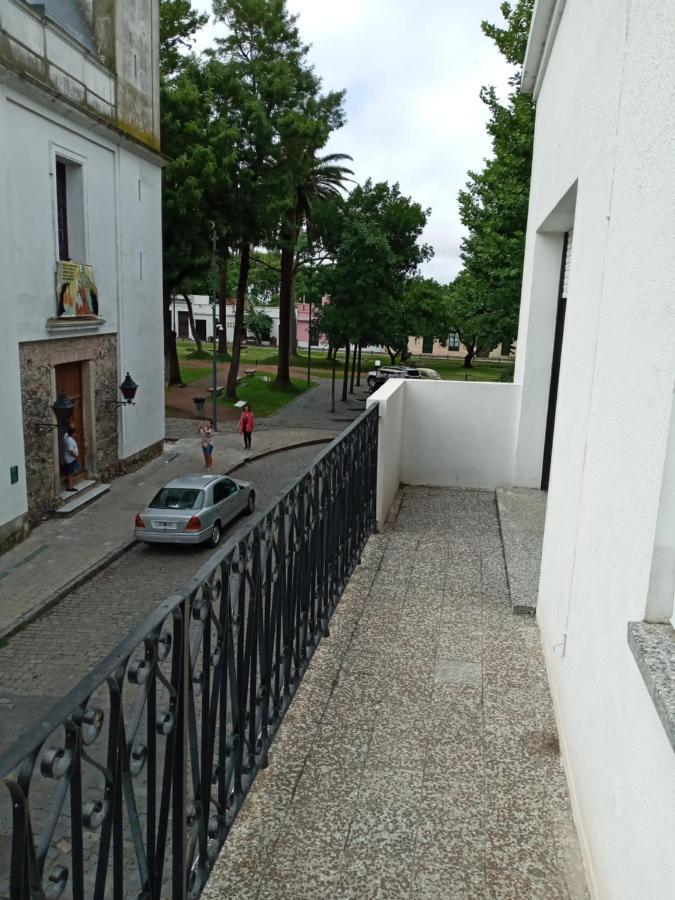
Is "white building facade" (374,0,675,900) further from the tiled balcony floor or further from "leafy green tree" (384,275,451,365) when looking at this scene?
"leafy green tree" (384,275,451,365)

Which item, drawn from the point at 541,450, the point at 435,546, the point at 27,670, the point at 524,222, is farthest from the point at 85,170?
the point at 435,546

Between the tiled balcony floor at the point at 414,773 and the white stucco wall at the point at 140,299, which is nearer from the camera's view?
the tiled balcony floor at the point at 414,773

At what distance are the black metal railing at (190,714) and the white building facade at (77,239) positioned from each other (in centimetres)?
1099

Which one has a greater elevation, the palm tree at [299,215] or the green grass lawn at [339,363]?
the palm tree at [299,215]

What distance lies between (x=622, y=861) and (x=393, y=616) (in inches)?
119

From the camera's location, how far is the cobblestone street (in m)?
9.08

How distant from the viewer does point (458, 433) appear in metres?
9.80

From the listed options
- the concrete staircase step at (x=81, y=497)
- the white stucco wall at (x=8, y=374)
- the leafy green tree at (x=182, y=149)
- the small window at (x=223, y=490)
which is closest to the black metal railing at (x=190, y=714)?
the white stucco wall at (x=8, y=374)

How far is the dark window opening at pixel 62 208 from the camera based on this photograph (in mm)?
16328

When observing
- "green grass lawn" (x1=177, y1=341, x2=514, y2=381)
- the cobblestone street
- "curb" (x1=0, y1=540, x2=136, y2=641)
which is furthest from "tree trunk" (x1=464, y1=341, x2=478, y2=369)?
"curb" (x1=0, y1=540, x2=136, y2=641)

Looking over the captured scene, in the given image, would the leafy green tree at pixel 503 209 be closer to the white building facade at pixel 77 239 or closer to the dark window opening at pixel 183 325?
the white building facade at pixel 77 239

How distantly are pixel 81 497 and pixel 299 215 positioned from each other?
23.7m

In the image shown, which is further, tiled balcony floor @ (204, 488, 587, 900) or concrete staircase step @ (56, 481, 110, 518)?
concrete staircase step @ (56, 481, 110, 518)

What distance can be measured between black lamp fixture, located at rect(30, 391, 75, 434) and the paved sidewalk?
2071 mm
